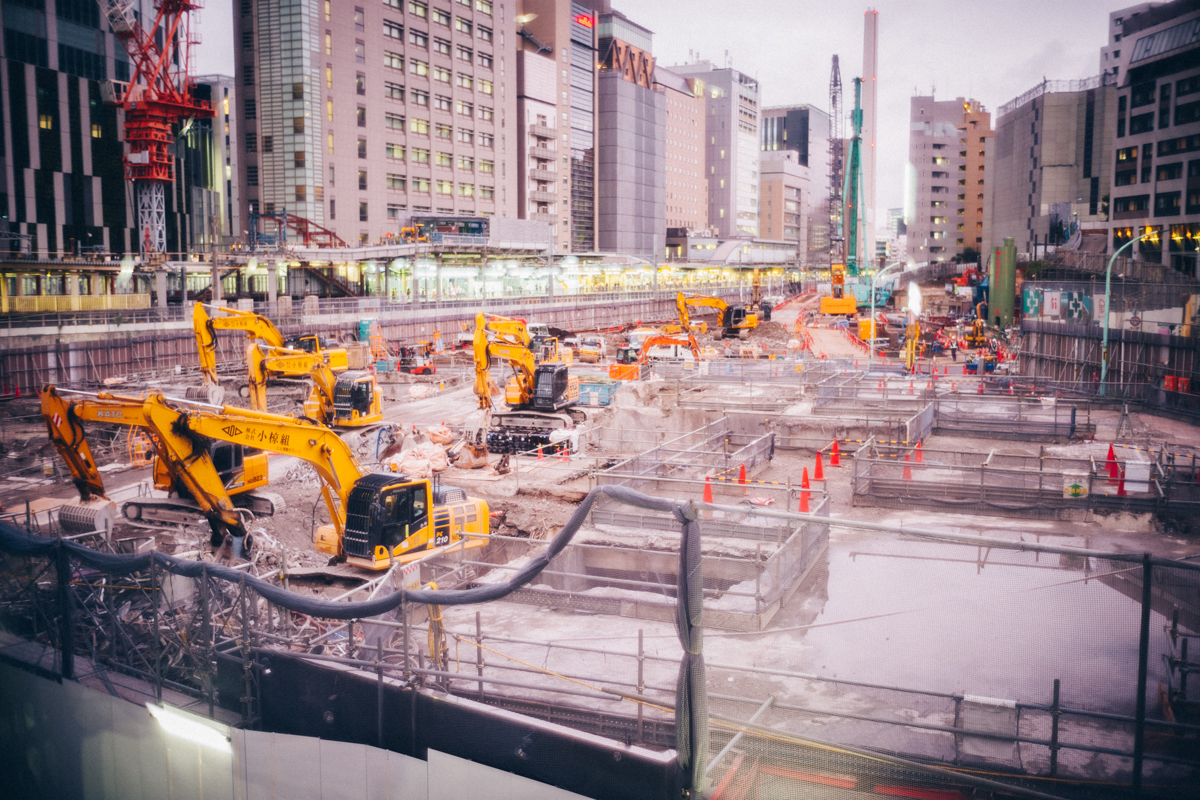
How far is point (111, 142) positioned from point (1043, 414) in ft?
221

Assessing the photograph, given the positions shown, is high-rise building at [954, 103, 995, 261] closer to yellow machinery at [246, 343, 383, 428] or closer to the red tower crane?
the red tower crane

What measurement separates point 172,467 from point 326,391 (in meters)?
12.7

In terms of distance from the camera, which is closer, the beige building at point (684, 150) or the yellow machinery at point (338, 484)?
the yellow machinery at point (338, 484)

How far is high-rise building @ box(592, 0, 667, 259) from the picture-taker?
139875 mm

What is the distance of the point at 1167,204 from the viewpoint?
248 feet

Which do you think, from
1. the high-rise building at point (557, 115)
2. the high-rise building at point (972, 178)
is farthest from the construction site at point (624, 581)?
the high-rise building at point (972, 178)

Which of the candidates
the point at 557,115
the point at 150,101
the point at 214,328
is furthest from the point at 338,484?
the point at 557,115

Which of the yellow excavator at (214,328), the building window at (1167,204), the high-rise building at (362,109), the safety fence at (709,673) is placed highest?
the high-rise building at (362,109)

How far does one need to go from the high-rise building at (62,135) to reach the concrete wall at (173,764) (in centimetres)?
5421

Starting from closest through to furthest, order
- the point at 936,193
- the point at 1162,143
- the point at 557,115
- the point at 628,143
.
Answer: the point at 1162,143 < the point at 557,115 < the point at 628,143 < the point at 936,193

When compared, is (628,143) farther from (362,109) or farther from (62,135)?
(62,135)

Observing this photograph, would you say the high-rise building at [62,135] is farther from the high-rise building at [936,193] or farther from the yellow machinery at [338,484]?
the high-rise building at [936,193]

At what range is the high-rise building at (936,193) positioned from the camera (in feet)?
534

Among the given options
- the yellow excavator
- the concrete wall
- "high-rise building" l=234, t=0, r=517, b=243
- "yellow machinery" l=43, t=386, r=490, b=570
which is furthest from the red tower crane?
the concrete wall
